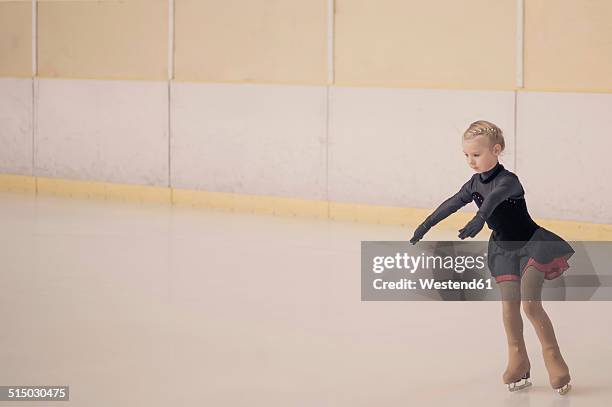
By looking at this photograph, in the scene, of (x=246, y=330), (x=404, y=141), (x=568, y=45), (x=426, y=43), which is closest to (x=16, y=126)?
(x=404, y=141)

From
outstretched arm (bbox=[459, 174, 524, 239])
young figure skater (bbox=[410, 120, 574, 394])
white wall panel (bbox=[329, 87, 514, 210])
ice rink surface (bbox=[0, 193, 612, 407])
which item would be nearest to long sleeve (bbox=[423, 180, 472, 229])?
young figure skater (bbox=[410, 120, 574, 394])

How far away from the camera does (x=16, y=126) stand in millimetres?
14594

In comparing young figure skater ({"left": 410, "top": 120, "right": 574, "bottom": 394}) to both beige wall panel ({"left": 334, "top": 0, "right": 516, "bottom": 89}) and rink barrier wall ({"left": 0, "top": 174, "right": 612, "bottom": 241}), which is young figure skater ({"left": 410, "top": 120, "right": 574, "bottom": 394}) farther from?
beige wall panel ({"left": 334, "top": 0, "right": 516, "bottom": 89})

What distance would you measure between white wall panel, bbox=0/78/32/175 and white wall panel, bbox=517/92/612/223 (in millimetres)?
6084

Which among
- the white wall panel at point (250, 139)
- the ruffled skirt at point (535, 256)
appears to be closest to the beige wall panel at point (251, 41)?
the white wall panel at point (250, 139)

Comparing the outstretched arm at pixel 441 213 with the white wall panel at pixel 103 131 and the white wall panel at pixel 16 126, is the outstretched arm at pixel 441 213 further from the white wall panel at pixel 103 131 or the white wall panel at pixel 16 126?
the white wall panel at pixel 16 126

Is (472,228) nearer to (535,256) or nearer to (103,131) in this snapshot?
(535,256)

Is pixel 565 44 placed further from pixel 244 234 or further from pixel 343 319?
pixel 343 319

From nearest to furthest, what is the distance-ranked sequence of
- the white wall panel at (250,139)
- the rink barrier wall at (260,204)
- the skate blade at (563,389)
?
the skate blade at (563,389), the rink barrier wall at (260,204), the white wall panel at (250,139)

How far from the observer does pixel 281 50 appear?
495 inches

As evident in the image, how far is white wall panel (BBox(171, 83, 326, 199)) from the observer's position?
1232 cm

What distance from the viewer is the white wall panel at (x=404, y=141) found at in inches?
444

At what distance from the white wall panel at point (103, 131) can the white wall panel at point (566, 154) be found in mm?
4133

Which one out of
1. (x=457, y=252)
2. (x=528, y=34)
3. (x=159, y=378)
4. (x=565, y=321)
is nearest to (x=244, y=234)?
(x=457, y=252)
